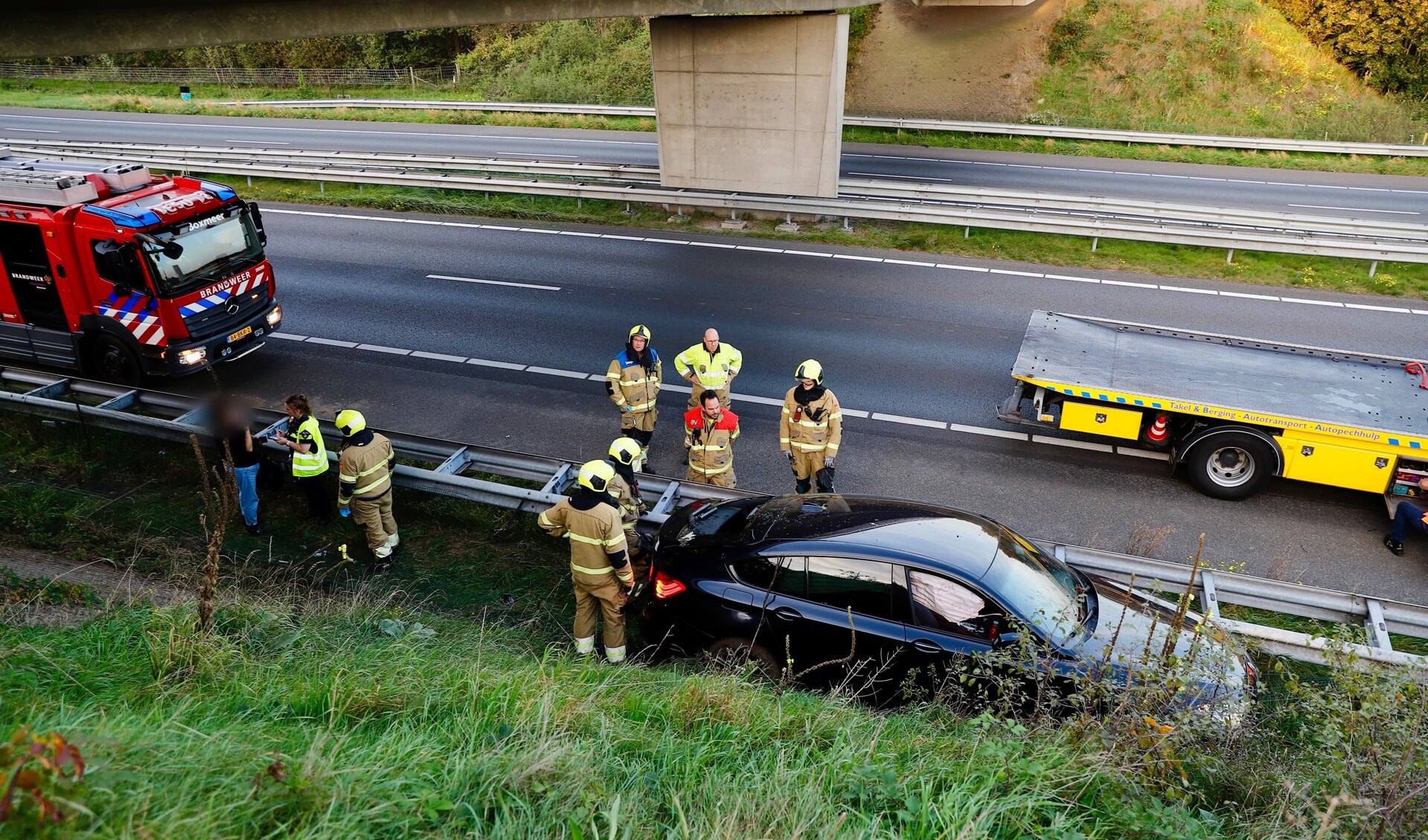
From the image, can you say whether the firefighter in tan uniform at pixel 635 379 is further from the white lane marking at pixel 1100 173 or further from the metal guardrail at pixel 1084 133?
the metal guardrail at pixel 1084 133

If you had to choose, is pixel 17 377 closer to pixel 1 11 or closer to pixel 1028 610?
pixel 1 11

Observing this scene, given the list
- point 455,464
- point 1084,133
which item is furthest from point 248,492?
point 1084,133

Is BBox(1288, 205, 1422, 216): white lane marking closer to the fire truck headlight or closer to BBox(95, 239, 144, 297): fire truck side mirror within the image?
the fire truck headlight

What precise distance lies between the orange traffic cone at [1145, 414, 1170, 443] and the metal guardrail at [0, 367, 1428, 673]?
8.50 ft

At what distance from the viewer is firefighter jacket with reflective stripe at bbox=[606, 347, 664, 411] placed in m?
9.24

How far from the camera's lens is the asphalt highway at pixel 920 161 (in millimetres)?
21391

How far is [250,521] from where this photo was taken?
8312mm

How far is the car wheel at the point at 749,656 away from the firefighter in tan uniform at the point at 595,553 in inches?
32.6

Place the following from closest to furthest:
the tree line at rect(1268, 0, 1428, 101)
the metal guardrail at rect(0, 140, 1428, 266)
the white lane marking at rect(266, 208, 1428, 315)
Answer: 1. the white lane marking at rect(266, 208, 1428, 315)
2. the metal guardrail at rect(0, 140, 1428, 266)
3. the tree line at rect(1268, 0, 1428, 101)

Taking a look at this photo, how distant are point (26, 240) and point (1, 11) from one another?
2640 millimetres

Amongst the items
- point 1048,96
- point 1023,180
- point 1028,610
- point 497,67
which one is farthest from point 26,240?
point 497,67

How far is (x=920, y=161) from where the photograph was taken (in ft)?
81.3

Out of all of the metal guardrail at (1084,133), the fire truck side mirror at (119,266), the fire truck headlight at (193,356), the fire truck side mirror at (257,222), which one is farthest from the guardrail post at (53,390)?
the metal guardrail at (1084,133)

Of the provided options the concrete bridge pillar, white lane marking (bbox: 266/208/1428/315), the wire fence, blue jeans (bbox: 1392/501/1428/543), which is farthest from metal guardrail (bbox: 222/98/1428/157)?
blue jeans (bbox: 1392/501/1428/543)
